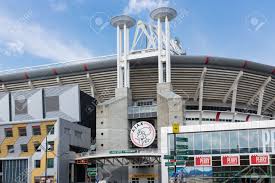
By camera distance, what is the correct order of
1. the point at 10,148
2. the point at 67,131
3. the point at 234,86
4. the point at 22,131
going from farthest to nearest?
the point at 234,86 → the point at 22,131 → the point at 10,148 → the point at 67,131

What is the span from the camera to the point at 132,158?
81125 mm

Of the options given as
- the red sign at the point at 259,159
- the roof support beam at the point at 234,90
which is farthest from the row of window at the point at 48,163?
the roof support beam at the point at 234,90

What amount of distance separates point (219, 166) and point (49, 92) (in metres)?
46.9

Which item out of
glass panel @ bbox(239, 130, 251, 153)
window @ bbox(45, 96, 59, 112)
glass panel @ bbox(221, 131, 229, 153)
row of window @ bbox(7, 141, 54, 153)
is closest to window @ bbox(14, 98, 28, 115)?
window @ bbox(45, 96, 59, 112)

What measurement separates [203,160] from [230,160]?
12.6ft

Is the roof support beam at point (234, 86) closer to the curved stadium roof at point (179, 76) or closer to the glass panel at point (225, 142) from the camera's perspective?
the curved stadium roof at point (179, 76)

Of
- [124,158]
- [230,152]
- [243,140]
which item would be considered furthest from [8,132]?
[243,140]

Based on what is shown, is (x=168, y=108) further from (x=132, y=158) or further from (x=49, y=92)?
(x=49, y=92)

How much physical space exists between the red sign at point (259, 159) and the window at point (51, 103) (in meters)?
47.8

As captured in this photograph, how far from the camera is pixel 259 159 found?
185 feet

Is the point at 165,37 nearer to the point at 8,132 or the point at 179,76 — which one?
the point at 179,76

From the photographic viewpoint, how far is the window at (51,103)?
91500 millimetres

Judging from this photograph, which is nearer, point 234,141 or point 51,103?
point 234,141

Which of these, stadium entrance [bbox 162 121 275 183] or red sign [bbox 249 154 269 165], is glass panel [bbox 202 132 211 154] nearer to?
stadium entrance [bbox 162 121 275 183]
